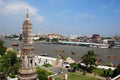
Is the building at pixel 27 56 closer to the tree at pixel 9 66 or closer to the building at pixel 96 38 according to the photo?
the tree at pixel 9 66

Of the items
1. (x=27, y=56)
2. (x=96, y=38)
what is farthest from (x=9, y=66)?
(x=96, y=38)

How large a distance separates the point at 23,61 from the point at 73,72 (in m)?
19.5

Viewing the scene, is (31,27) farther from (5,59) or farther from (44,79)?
(5,59)

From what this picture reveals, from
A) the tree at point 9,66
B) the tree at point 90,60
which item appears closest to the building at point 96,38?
the tree at point 90,60

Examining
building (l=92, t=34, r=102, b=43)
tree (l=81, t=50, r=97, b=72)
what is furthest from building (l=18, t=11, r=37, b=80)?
building (l=92, t=34, r=102, b=43)

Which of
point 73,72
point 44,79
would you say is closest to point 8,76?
point 44,79

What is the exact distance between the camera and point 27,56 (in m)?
16.4

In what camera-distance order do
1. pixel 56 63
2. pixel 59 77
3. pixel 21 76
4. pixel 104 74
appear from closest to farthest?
pixel 21 76 < pixel 59 77 < pixel 104 74 < pixel 56 63

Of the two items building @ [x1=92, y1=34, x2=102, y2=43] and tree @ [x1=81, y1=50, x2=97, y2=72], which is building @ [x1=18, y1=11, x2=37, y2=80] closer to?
tree @ [x1=81, y1=50, x2=97, y2=72]

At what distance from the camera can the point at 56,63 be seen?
43.5 metres

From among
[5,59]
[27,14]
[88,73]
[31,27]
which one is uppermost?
[27,14]

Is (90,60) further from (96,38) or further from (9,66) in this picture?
(96,38)

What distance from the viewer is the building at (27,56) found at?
16277 mm

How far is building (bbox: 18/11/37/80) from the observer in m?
16.3
